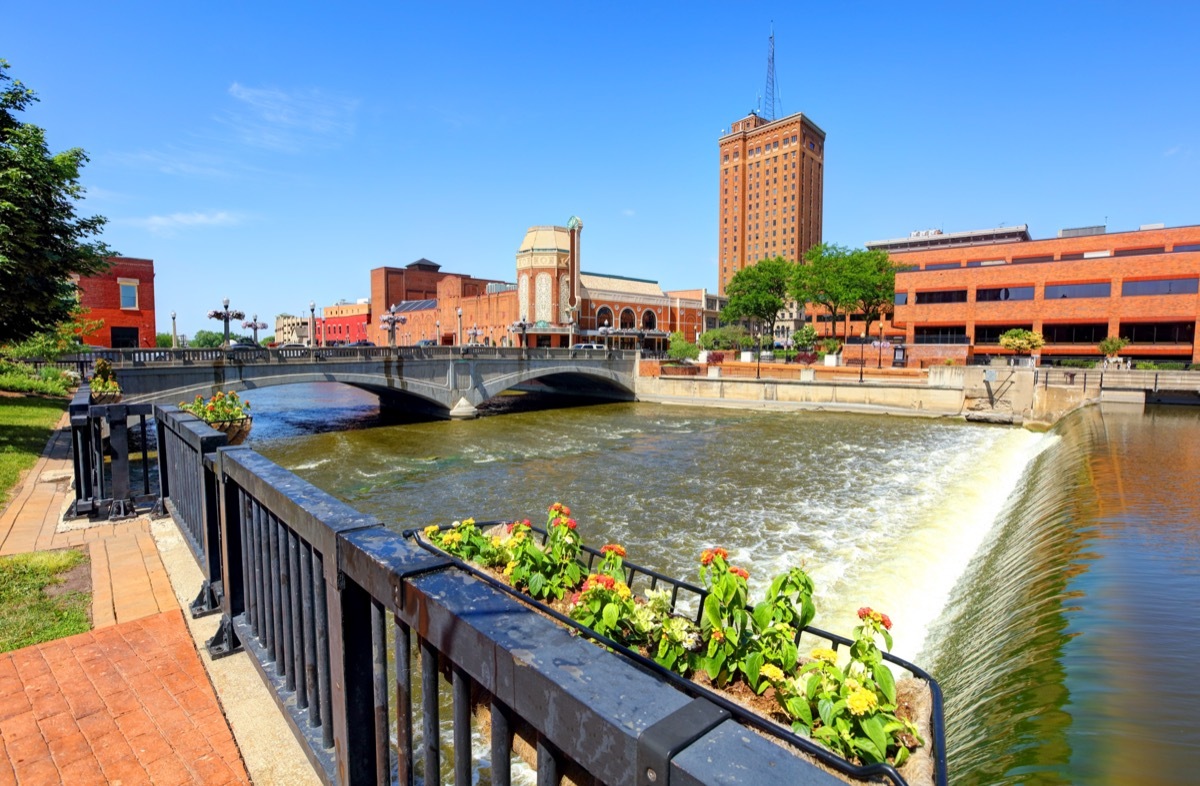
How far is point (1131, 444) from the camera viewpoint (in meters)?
20.2

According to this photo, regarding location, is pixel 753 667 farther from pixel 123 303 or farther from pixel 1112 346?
pixel 123 303

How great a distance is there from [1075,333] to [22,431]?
64.4m

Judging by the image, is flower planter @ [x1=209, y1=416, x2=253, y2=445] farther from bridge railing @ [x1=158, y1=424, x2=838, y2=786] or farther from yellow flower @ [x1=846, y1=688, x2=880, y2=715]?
yellow flower @ [x1=846, y1=688, x2=880, y2=715]

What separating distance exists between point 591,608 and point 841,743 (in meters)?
2.19

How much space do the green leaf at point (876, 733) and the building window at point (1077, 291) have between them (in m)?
58.0

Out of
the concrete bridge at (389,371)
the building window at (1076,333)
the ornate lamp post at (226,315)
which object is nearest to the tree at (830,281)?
the building window at (1076,333)

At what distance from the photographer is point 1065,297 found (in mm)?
49062

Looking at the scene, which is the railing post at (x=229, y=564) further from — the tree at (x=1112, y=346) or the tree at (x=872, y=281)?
the tree at (x=872, y=281)

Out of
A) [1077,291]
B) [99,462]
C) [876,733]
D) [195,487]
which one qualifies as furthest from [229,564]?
[1077,291]

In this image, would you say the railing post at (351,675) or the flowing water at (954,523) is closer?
the railing post at (351,675)

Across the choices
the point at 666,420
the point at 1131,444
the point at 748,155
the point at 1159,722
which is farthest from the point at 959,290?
the point at 748,155

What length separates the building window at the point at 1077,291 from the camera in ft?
156

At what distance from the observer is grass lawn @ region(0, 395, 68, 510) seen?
1038 cm

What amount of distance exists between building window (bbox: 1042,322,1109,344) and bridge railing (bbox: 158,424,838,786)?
2406 inches
